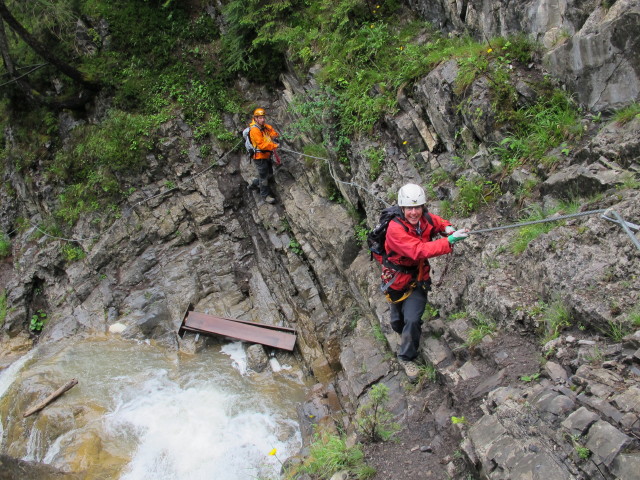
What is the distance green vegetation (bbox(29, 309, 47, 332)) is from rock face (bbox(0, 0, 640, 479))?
0.22 meters

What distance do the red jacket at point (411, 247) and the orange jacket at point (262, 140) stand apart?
620cm

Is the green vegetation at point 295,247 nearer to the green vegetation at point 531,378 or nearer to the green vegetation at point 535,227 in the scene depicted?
the green vegetation at point 535,227

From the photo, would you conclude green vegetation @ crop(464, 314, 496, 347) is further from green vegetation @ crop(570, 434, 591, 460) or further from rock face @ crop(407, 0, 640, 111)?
rock face @ crop(407, 0, 640, 111)

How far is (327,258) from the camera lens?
10180mm

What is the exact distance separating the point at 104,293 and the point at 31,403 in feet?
10.9

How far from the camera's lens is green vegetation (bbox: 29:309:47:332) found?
1271 cm

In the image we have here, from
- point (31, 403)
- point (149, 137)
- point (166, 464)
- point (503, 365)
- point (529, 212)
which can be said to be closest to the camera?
point (503, 365)

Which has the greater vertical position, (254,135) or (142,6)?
(142,6)

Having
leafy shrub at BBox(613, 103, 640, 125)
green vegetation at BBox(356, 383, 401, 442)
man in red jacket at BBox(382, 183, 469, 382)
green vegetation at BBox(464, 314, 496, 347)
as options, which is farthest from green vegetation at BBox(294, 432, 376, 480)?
leafy shrub at BBox(613, 103, 640, 125)

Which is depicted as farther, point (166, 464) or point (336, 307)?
point (336, 307)

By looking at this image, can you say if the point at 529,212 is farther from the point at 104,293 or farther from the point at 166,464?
the point at 104,293

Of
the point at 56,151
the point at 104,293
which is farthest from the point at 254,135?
the point at 56,151

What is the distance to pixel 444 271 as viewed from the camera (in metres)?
6.90

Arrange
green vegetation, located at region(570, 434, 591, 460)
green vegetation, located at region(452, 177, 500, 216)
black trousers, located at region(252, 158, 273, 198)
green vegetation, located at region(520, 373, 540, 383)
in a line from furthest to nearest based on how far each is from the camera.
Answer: black trousers, located at region(252, 158, 273, 198) → green vegetation, located at region(452, 177, 500, 216) → green vegetation, located at region(520, 373, 540, 383) → green vegetation, located at region(570, 434, 591, 460)
